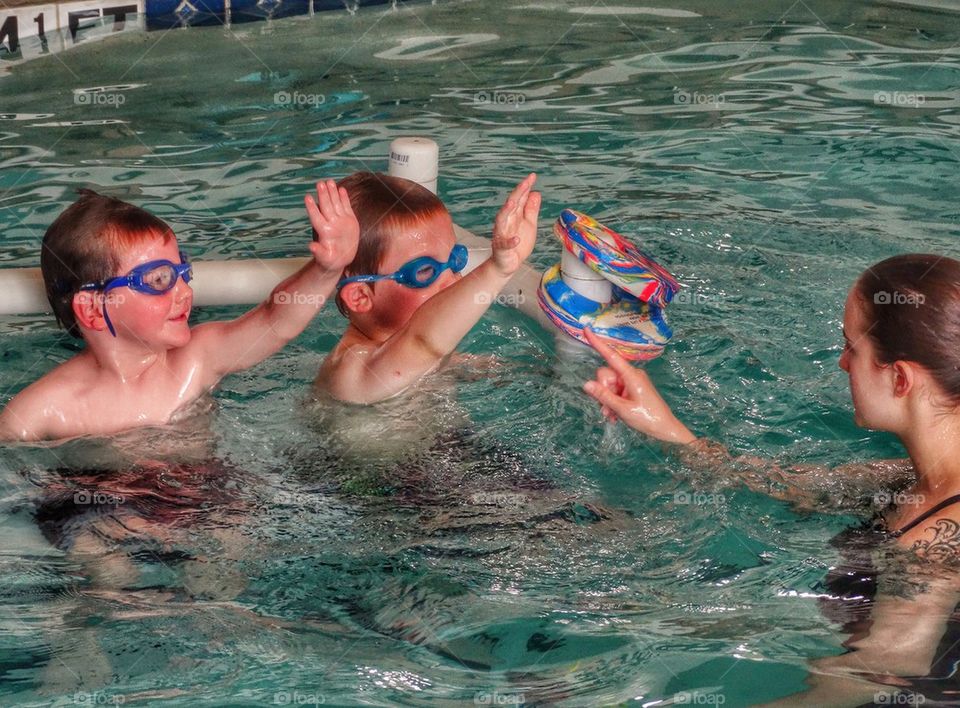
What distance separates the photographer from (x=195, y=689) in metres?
2.80

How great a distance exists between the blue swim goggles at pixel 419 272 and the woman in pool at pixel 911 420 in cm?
76

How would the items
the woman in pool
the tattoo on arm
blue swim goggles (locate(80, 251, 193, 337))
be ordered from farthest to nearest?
1. blue swim goggles (locate(80, 251, 193, 337))
2. the tattoo on arm
3. the woman in pool

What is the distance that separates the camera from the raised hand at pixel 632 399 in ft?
10.4

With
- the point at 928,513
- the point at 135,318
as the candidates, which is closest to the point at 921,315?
the point at 928,513

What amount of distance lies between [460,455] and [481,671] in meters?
0.97

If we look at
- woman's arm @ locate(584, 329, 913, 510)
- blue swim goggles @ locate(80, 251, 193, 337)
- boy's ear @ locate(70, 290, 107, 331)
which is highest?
blue swim goggles @ locate(80, 251, 193, 337)

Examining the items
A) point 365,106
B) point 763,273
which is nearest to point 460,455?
point 763,273

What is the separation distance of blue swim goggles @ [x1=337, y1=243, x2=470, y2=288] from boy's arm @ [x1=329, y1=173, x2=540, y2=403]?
0.63 feet

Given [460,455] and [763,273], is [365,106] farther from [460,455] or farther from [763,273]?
[460,455]

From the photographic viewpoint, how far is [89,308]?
362 centimetres

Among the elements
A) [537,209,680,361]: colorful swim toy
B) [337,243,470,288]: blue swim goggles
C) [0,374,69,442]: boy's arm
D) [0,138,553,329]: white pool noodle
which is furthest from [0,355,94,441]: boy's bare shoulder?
[537,209,680,361]: colorful swim toy

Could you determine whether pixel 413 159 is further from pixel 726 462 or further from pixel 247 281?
pixel 726 462

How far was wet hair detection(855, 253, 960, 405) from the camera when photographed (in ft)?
9.68

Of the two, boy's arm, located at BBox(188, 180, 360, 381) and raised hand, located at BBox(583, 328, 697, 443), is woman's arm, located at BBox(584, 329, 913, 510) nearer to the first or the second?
raised hand, located at BBox(583, 328, 697, 443)
